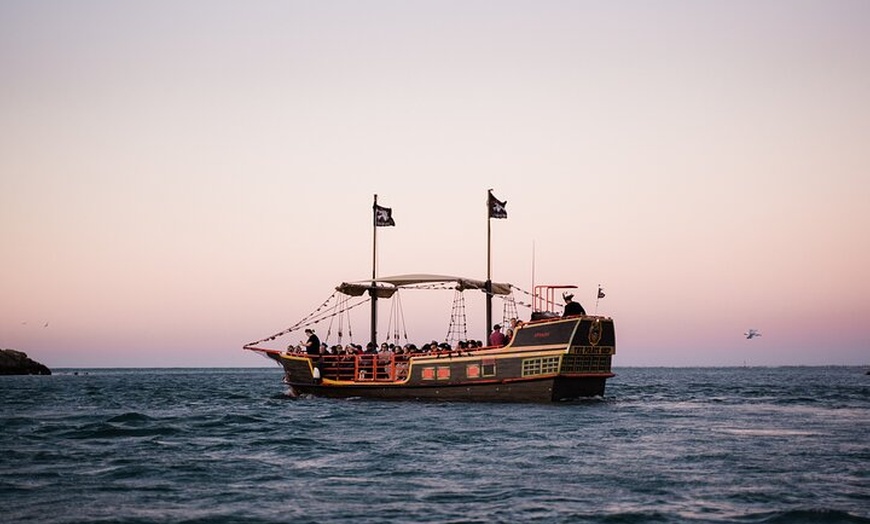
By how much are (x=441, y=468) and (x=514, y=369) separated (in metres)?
20.2

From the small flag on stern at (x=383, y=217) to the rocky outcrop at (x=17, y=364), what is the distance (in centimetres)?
12846

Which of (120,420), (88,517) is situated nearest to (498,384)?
(120,420)

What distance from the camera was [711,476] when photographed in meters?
21.7

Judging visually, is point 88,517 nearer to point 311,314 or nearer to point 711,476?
point 711,476

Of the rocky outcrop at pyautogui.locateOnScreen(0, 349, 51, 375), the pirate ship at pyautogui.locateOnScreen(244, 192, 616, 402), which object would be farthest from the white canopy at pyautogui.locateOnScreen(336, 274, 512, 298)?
the rocky outcrop at pyautogui.locateOnScreen(0, 349, 51, 375)

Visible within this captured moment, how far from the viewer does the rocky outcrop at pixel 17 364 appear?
16325 centimetres

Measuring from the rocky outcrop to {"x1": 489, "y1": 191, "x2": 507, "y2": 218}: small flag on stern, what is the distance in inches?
5366

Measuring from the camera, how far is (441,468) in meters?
23.2

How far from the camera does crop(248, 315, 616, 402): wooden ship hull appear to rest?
137ft

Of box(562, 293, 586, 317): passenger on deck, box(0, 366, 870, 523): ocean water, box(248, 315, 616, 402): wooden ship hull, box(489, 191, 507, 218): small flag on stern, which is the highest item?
box(489, 191, 507, 218): small flag on stern

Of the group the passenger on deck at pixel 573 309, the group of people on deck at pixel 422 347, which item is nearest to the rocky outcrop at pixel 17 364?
the group of people on deck at pixel 422 347

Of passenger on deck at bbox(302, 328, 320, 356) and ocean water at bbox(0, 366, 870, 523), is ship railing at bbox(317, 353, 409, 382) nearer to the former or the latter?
passenger on deck at bbox(302, 328, 320, 356)

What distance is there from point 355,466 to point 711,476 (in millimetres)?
8697

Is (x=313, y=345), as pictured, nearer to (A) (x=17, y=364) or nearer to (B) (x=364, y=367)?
(B) (x=364, y=367)
